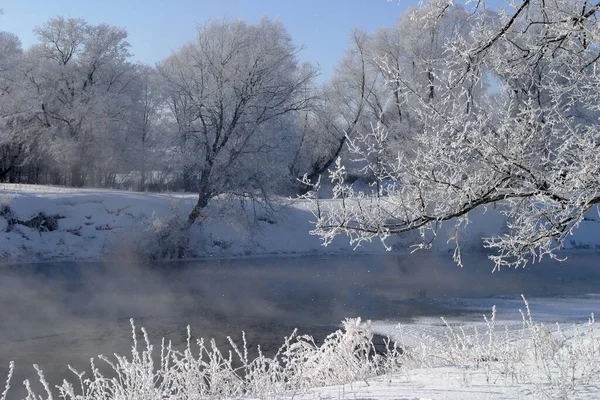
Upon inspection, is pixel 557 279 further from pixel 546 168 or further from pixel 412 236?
pixel 546 168

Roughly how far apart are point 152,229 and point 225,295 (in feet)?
27.2

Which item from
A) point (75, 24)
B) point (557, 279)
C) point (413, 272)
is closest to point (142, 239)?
point (413, 272)

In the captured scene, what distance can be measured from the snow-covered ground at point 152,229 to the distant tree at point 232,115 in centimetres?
126

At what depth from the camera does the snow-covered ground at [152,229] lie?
82.2 feet

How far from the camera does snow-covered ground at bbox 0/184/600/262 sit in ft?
82.2

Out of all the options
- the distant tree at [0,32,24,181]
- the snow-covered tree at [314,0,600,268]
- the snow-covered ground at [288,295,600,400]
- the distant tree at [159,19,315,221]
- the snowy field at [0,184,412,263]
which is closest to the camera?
the snow-covered ground at [288,295,600,400]

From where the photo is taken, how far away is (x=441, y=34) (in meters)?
32.3

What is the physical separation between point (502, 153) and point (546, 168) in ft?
3.05

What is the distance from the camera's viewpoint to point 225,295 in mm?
18234

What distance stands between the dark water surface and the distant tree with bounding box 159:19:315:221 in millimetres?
3507

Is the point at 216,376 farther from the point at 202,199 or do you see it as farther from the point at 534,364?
the point at 202,199

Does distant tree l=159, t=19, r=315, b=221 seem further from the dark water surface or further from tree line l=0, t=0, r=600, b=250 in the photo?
the dark water surface

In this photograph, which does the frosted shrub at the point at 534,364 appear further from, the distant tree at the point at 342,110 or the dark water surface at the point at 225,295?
the distant tree at the point at 342,110

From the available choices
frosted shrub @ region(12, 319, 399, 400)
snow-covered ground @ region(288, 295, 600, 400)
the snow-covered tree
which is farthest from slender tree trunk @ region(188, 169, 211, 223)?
the snow-covered tree
